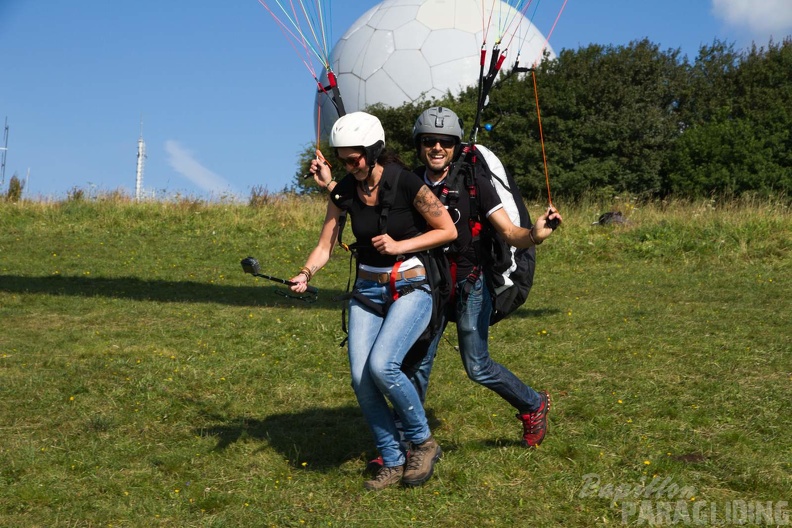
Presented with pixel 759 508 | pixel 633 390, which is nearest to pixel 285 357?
pixel 633 390

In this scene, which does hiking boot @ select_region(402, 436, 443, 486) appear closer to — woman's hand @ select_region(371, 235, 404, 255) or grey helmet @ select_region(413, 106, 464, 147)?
woman's hand @ select_region(371, 235, 404, 255)

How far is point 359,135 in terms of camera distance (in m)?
5.20

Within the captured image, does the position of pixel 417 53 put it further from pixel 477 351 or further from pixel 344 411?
pixel 477 351

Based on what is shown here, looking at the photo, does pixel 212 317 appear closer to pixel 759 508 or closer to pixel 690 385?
pixel 690 385

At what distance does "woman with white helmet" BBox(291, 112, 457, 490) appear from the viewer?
521 cm

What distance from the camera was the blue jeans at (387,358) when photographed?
205 inches

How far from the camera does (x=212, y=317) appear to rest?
12.0 meters

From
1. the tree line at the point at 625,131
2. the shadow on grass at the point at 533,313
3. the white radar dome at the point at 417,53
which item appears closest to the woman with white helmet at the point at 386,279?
the shadow on grass at the point at 533,313

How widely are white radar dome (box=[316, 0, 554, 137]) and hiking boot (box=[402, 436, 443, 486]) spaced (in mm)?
26473

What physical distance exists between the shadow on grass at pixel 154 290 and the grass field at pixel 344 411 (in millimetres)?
78

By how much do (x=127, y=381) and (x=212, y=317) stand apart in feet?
12.4

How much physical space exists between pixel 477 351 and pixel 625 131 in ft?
77.5

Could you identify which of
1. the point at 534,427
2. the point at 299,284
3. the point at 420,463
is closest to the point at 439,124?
→ the point at 299,284

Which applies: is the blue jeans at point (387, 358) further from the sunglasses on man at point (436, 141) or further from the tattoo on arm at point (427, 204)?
the sunglasses on man at point (436, 141)
